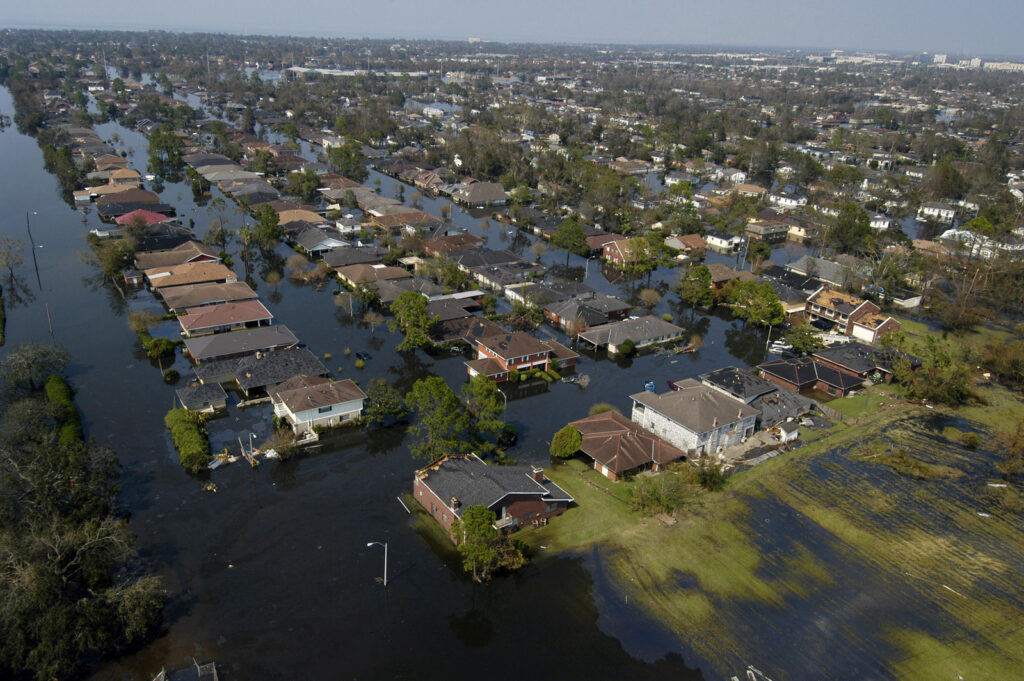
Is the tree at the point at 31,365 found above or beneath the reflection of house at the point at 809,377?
above

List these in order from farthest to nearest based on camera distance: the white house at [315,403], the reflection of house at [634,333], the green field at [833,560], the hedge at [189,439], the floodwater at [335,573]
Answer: the reflection of house at [634,333]
the white house at [315,403]
the hedge at [189,439]
the green field at [833,560]
the floodwater at [335,573]

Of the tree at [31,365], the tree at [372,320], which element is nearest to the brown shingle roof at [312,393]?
the tree at [372,320]

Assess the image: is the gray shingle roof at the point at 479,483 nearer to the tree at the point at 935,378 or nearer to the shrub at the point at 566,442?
the shrub at the point at 566,442

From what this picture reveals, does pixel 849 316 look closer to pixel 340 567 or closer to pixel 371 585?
pixel 371 585

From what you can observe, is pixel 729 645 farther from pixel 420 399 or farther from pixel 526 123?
pixel 526 123

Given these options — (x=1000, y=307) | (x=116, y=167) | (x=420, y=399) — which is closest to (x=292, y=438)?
(x=420, y=399)
